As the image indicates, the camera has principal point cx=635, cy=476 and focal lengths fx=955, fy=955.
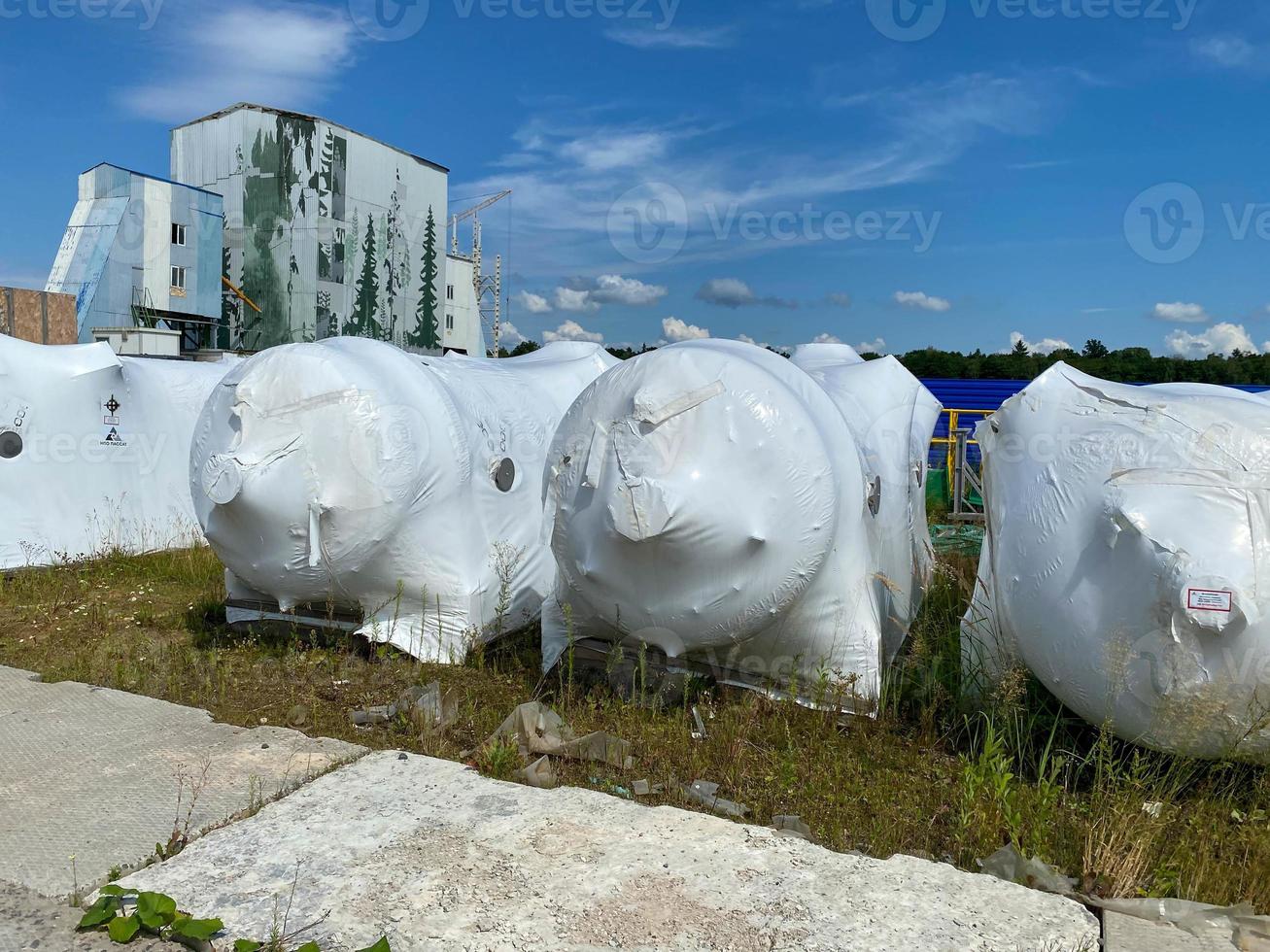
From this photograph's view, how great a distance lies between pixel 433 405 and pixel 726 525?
1940mm

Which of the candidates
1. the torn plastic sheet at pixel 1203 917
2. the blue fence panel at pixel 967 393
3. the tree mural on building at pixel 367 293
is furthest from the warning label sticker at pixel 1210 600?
the tree mural on building at pixel 367 293

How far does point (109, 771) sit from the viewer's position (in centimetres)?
350

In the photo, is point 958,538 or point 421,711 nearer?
point 421,711

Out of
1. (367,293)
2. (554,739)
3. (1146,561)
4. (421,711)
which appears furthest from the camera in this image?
(367,293)

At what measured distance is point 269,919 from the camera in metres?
2.52

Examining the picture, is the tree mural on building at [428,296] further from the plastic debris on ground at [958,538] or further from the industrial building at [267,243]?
the plastic debris on ground at [958,538]

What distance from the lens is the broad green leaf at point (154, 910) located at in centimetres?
245

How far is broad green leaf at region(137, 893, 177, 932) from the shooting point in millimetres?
2445

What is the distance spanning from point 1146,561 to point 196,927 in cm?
298

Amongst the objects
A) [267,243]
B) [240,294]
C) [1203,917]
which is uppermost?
[267,243]

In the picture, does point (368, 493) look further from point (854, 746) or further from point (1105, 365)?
point (1105, 365)

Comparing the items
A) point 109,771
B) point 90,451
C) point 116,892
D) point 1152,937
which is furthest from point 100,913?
point 90,451

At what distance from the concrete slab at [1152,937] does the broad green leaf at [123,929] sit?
2.49 metres

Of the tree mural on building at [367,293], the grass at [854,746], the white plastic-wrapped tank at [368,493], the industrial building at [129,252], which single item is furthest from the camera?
the tree mural on building at [367,293]
